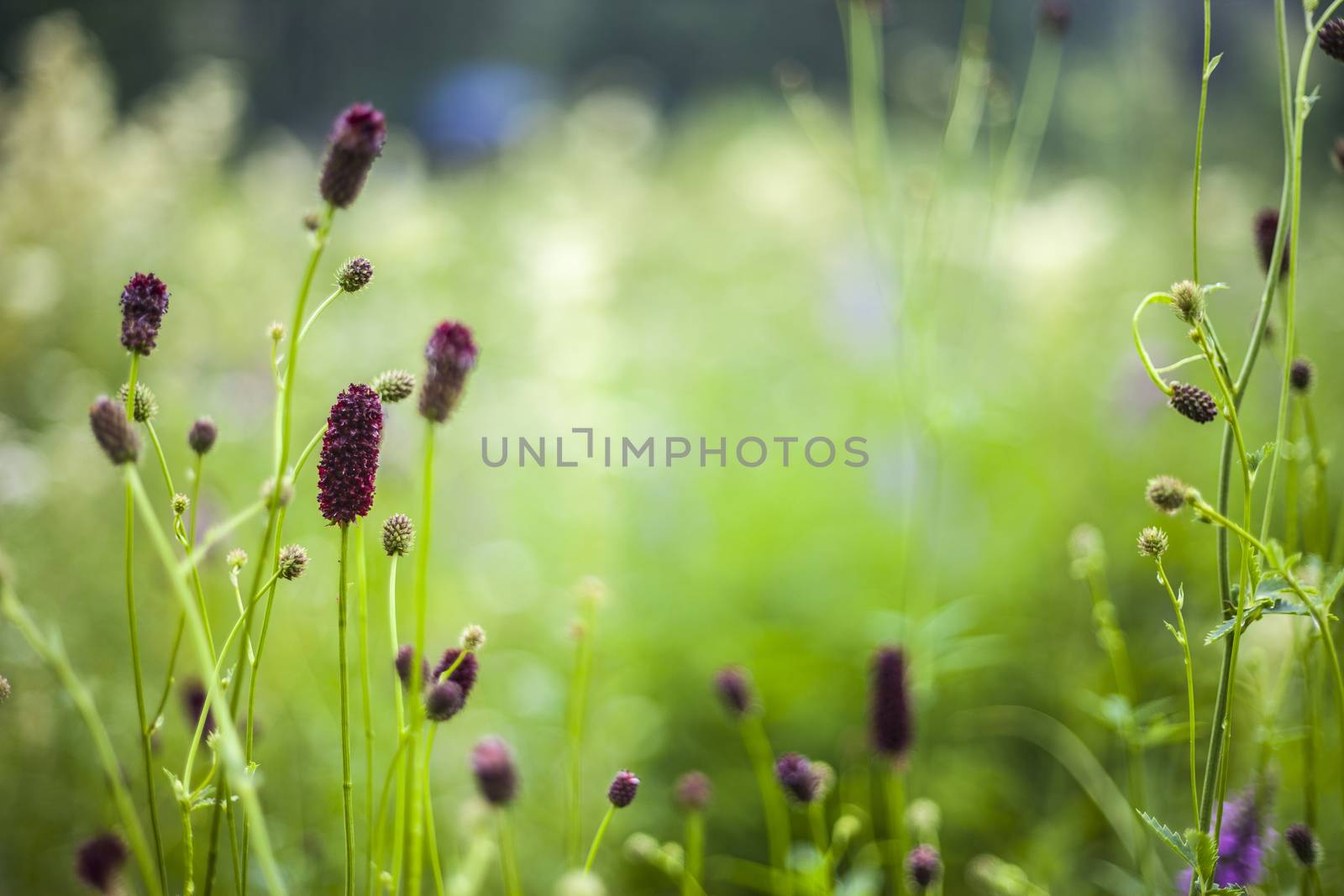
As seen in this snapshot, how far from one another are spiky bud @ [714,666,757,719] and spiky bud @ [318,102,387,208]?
540 mm

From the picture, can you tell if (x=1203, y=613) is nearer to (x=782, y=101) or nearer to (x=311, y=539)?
(x=311, y=539)

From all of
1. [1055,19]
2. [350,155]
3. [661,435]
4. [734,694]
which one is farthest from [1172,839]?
[661,435]

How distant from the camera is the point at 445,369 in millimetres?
400

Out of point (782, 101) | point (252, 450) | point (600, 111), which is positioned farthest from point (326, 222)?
point (782, 101)

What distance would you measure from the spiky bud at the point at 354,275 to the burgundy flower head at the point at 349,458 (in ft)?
0.18

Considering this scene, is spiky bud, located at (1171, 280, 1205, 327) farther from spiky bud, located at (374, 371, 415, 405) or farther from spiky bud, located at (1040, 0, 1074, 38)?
spiky bud, located at (1040, 0, 1074, 38)

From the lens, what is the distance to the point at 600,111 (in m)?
2.41

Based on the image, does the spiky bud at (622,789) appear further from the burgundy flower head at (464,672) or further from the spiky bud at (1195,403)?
the spiky bud at (1195,403)

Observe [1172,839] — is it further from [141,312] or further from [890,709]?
[141,312]

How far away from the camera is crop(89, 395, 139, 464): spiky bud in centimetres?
39

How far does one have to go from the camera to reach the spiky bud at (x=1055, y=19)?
110 cm

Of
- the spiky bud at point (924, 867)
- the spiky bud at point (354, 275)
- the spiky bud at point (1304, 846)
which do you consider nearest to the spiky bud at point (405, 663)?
the spiky bud at point (354, 275)

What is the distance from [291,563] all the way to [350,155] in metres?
0.25

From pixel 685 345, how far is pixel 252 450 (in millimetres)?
1348
